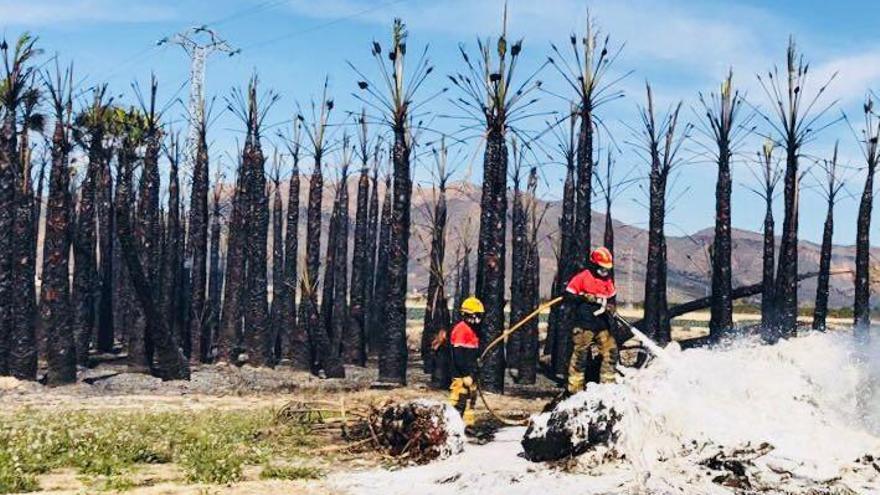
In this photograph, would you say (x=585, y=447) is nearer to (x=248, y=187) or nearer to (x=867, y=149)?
(x=248, y=187)

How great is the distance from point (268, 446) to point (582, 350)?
16.2 ft

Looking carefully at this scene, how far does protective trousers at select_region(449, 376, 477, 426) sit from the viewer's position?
1442 centimetres

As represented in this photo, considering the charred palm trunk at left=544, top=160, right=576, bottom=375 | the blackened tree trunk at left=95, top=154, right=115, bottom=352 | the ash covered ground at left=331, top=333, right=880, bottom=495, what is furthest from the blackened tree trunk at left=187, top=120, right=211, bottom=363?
the ash covered ground at left=331, top=333, right=880, bottom=495

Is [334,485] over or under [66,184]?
under

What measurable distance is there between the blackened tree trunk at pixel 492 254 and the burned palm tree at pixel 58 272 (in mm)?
10985

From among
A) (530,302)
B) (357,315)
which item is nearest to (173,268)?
(357,315)

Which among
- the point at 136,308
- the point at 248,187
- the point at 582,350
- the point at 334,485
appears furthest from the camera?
the point at 248,187

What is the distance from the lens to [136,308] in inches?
1121

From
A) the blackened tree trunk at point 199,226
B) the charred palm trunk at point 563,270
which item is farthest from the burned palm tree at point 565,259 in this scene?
the blackened tree trunk at point 199,226

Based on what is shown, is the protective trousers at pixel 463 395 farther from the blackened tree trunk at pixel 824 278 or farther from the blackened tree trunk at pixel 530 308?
the blackened tree trunk at pixel 824 278

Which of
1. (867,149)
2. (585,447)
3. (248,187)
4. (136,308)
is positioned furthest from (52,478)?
(867,149)

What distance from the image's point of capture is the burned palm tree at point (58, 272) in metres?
24.5

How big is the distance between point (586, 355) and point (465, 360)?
1.98 metres

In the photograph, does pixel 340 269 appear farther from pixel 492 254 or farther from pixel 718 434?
pixel 718 434
